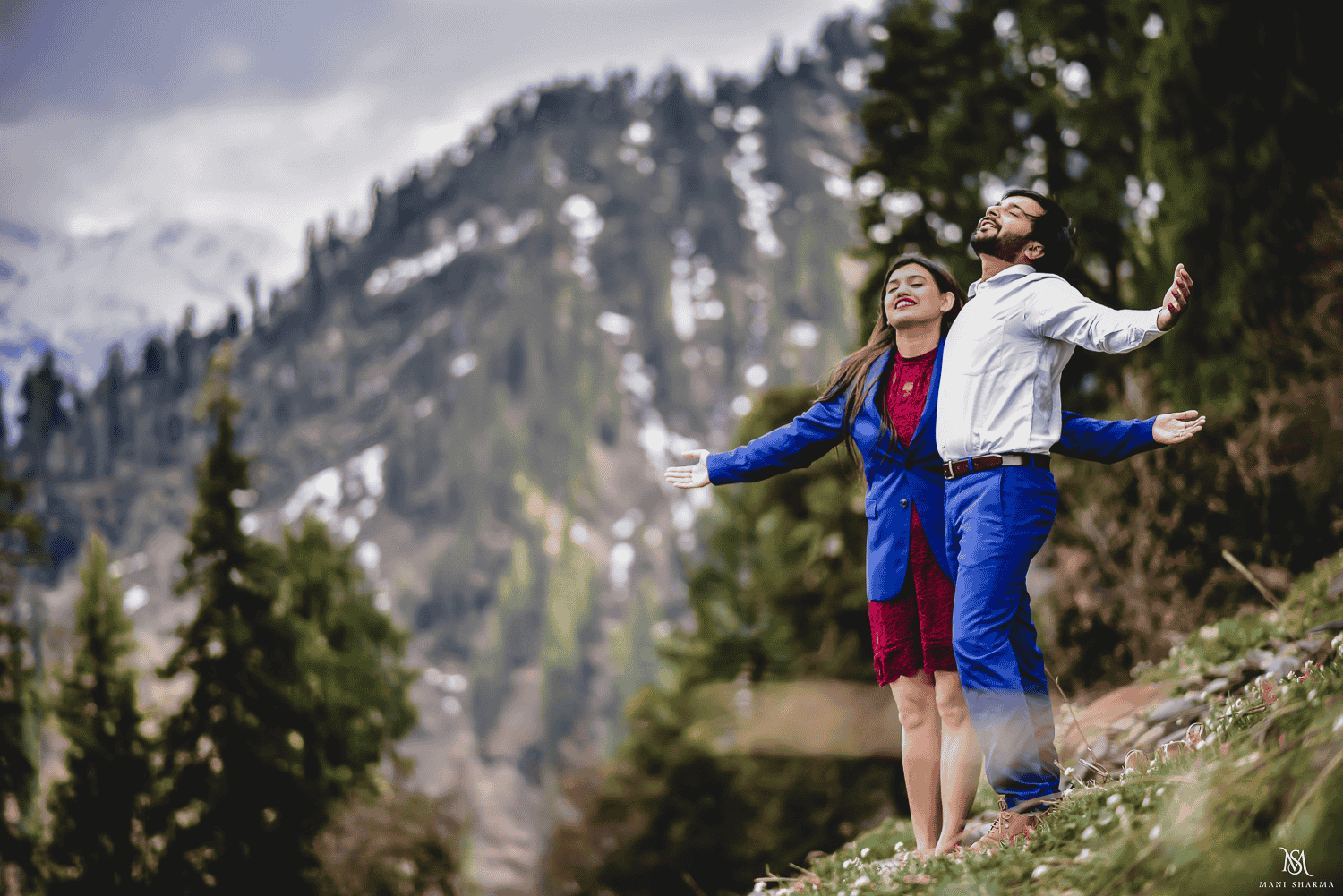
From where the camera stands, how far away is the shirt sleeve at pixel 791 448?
162 inches

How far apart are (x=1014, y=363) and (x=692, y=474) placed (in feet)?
4.55

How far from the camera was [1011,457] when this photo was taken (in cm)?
354

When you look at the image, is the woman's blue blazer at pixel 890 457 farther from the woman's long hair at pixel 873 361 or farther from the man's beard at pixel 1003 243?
the man's beard at pixel 1003 243

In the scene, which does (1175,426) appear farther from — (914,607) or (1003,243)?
(914,607)

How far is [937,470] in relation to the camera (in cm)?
387

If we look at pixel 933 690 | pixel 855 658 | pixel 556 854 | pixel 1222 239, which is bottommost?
pixel 556 854

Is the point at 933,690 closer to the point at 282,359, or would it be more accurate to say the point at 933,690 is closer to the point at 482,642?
the point at 482,642

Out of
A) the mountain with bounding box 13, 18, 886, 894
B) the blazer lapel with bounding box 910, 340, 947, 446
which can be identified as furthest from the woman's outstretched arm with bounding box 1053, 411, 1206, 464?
the mountain with bounding box 13, 18, 886, 894

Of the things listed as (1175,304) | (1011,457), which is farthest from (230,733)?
(1175,304)

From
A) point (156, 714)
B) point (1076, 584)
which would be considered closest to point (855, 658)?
point (1076, 584)

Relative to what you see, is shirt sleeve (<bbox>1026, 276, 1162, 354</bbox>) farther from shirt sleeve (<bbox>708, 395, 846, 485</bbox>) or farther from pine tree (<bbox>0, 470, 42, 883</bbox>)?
pine tree (<bbox>0, 470, 42, 883</bbox>)

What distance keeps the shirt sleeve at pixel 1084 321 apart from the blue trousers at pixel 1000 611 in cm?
51

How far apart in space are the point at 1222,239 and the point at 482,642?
12496 cm

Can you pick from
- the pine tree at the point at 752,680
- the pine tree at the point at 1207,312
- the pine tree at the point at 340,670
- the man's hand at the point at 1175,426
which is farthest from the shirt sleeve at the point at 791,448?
the pine tree at the point at 340,670
